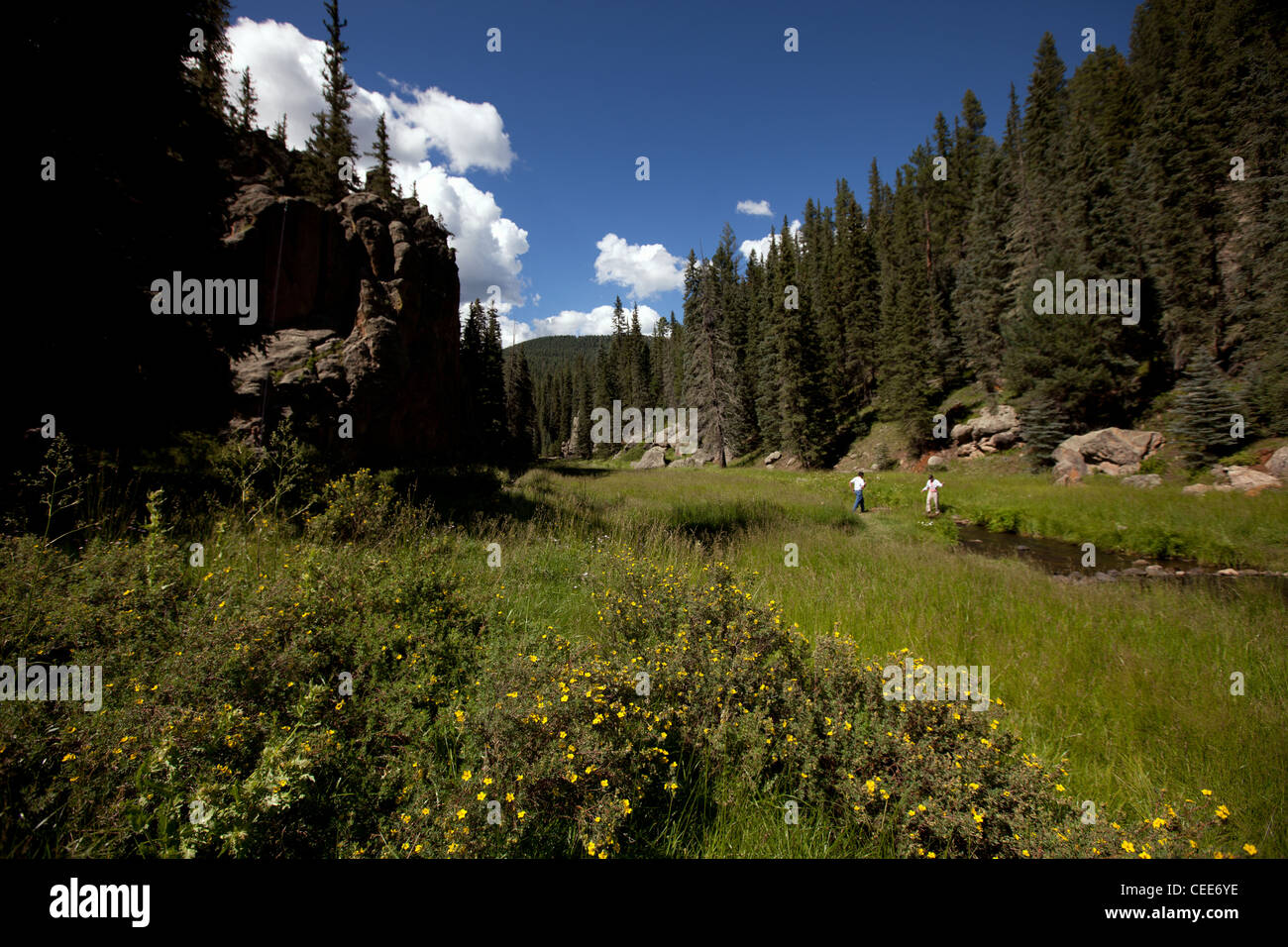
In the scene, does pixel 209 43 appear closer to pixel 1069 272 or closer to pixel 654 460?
pixel 1069 272

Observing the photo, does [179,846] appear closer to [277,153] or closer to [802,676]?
[802,676]

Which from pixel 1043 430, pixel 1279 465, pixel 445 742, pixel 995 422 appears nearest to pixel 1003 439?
pixel 995 422

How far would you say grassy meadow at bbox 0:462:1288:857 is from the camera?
2.12 meters

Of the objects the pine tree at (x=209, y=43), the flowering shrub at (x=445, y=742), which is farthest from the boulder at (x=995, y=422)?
the pine tree at (x=209, y=43)

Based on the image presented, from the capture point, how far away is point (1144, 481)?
17.8 meters

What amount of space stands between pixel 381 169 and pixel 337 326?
3149cm

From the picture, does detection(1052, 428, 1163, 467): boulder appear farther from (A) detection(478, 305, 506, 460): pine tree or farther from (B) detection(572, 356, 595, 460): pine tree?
(B) detection(572, 356, 595, 460): pine tree

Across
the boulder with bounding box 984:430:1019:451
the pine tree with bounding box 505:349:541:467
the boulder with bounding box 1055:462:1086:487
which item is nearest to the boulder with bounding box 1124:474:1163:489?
the boulder with bounding box 1055:462:1086:487

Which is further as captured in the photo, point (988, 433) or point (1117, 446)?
point (988, 433)

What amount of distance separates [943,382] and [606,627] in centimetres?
4281

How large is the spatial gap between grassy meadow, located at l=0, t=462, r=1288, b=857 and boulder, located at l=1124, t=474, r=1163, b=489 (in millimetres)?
16368
